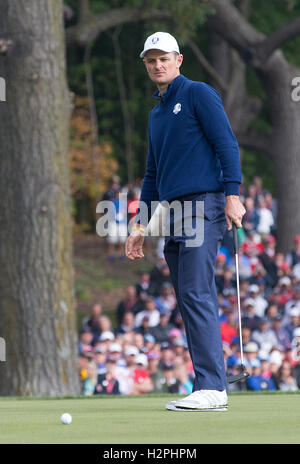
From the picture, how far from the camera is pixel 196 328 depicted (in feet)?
17.6

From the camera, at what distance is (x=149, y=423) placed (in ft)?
14.9

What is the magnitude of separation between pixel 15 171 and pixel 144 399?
4.11 m

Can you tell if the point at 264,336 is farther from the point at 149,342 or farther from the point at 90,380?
the point at 90,380

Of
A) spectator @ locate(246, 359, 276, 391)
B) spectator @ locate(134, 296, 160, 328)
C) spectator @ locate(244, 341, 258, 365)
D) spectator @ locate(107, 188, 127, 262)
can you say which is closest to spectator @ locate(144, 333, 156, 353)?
spectator @ locate(134, 296, 160, 328)

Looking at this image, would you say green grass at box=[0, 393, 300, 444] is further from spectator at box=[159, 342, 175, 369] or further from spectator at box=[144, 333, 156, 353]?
spectator at box=[144, 333, 156, 353]

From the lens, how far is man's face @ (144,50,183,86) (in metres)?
5.53

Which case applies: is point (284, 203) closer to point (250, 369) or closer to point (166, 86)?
point (250, 369)

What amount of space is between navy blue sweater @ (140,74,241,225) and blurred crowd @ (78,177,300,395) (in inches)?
231

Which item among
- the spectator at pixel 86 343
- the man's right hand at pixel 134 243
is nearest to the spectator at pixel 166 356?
the spectator at pixel 86 343

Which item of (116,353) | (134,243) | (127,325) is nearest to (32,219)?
(116,353)

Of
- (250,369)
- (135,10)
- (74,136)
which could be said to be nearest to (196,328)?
(250,369)

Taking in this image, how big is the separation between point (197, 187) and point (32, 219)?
4.88 m

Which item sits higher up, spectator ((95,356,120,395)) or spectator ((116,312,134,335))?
spectator ((116,312,134,335))

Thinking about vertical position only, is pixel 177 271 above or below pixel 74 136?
below
